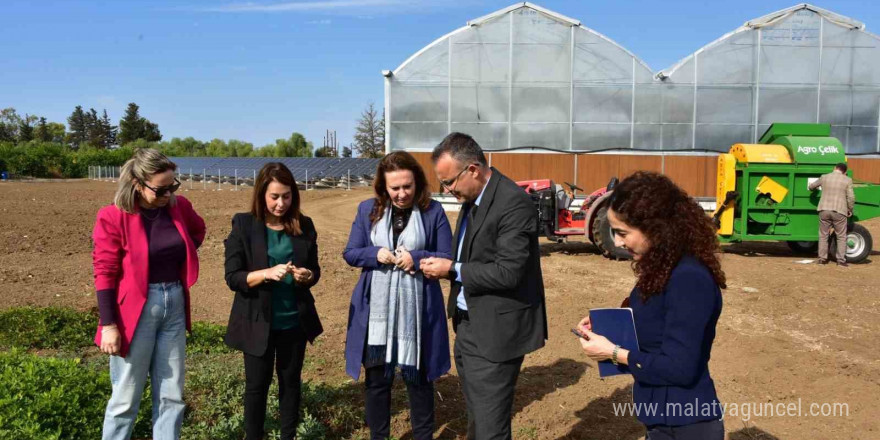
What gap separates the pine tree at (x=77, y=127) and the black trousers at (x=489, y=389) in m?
119

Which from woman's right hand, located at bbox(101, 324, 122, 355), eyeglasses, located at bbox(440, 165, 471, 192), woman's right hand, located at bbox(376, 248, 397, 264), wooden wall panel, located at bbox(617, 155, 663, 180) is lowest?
woman's right hand, located at bbox(101, 324, 122, 355)

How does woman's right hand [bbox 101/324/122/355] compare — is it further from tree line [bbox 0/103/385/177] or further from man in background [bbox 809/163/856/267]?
tree line [bbox 0/103/385/177]

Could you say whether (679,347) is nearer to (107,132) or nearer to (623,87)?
(623,87)

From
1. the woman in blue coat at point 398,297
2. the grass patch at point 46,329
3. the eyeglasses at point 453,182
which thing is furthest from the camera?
the grass patch at point 46,329

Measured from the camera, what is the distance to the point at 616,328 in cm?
249

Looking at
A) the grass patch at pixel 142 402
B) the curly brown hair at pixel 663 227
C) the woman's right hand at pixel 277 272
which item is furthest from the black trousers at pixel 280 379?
the curly brown hair at pixel 663 227

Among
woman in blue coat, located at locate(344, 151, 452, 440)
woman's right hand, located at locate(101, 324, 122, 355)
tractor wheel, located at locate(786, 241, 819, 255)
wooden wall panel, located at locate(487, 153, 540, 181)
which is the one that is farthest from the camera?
wooden wall panel, located at locate(487, 153, 540, 181)

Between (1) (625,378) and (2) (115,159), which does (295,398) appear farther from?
(2) (115,159)

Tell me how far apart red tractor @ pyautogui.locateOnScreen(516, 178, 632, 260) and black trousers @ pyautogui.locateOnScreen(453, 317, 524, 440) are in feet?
27.0

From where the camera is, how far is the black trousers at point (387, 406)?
378 cm

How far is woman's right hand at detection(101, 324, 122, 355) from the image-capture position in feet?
10.5

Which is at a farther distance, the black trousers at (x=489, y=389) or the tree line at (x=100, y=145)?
the tree line at (x=100, y=145)

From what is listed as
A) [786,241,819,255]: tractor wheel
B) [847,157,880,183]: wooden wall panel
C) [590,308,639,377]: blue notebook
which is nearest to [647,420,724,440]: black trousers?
[590,308,639,377]: blue notebook

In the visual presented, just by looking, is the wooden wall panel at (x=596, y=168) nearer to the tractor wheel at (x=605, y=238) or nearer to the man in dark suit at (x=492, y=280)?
the tractor wheel at (x=605, y=238)
